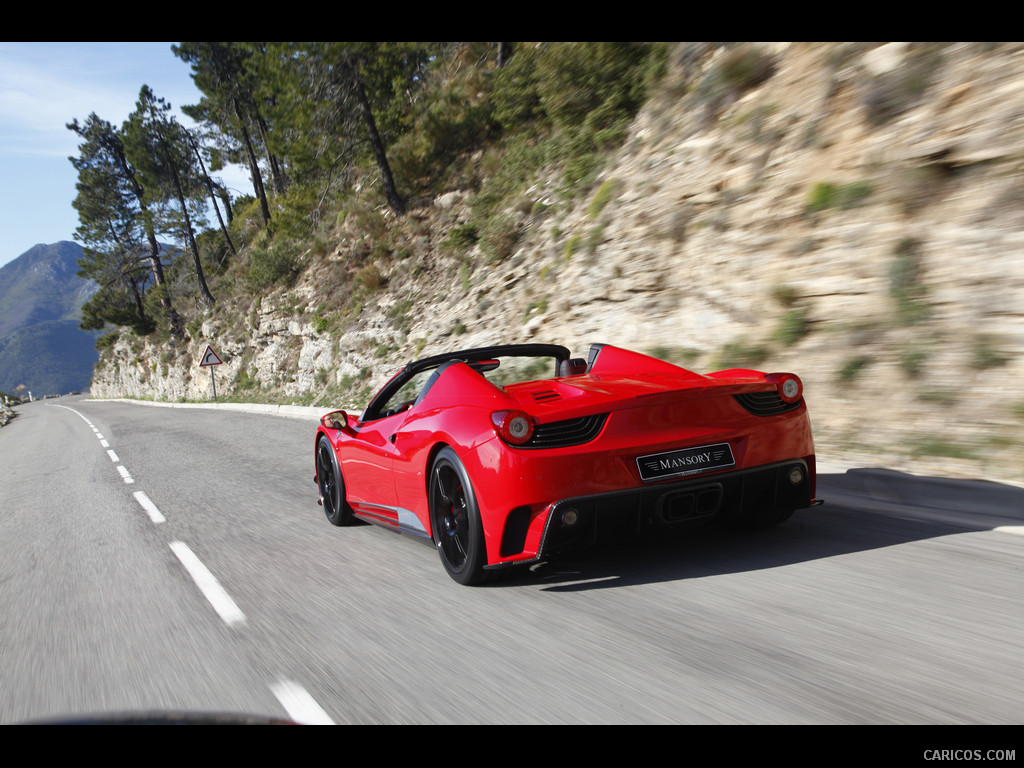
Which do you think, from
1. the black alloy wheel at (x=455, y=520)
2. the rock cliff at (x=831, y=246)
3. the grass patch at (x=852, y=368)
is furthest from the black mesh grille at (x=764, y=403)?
the grass patch at (x=852, y=368)

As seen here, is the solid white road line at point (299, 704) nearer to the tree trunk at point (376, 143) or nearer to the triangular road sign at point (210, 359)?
the tree trunk at point (376, 143)

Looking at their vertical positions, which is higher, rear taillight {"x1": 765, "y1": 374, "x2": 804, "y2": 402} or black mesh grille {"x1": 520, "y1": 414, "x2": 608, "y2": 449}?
rear taillight {"x1": 765, "y1": 374, "x2": 804, "y2": 402}

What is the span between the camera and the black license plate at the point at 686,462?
3.73 m

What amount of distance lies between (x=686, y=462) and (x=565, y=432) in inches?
23.1

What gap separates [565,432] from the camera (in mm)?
3695

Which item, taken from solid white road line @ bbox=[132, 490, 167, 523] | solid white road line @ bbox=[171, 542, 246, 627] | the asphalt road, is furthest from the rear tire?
solid white road line @ bbox=[132, 490, 167, 523]

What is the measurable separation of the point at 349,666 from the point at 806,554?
7.55 ft

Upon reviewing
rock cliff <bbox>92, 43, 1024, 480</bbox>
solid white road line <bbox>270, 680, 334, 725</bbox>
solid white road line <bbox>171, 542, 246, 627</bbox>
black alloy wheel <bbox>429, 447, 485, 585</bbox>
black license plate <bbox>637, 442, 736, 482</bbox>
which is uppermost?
rock cliff <bbox>92, 43, 1024, 480</bbox>

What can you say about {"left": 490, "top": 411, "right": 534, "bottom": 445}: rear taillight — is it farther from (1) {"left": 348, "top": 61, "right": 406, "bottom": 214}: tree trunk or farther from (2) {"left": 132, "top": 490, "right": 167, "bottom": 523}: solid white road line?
(1) {"left": 348, "top": 61, "right": 406, "bottom": 214}: tree trunk

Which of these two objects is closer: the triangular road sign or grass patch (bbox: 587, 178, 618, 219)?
grass patch (bbox: 587, 178, 618, 219)

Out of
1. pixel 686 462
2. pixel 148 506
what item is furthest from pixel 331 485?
pixel 686 462

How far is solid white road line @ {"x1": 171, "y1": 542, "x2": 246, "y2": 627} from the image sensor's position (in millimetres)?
4146

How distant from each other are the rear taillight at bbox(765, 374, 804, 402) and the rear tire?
3178 mm
